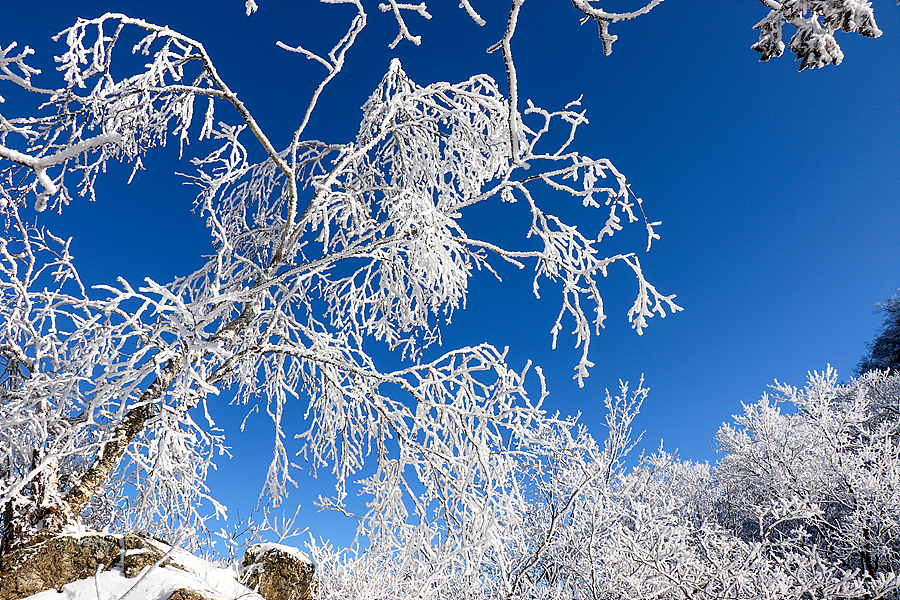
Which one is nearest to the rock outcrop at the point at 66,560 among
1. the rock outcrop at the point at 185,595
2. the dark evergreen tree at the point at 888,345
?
the rock outcrop at the point at 185,595

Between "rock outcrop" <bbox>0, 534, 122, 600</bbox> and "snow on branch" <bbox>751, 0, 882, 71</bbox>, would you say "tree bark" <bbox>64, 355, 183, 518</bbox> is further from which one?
"snow on branch" <bbox>751, 0, 882, 71</bbox>

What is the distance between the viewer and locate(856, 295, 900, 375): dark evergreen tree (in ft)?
68.5

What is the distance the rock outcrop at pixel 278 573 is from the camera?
3.70 meters

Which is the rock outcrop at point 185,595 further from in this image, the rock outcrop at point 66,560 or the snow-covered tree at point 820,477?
the snow-covered tree at point 820,477

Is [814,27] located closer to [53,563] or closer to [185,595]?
[185,595]

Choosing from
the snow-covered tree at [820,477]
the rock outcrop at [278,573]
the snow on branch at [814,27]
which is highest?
the snow-covered tree at [820,477]

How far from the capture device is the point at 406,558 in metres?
3.64

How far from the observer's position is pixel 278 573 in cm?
377

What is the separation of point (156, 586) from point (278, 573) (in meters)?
0.93

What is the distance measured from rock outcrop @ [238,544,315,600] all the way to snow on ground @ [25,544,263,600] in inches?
5.5

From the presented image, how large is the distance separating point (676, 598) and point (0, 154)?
27.0 ft

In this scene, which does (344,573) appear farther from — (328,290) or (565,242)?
(565,242)

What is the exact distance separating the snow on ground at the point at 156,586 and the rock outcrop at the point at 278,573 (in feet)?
0.46

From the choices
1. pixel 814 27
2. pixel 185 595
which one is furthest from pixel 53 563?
pixel 814 27
